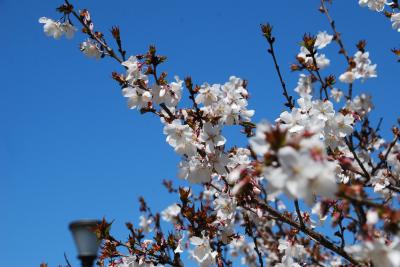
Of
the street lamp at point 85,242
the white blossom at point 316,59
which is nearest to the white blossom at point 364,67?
the white blossom at point 316,59

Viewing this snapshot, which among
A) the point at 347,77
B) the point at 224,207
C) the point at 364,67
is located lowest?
the point at 224,207

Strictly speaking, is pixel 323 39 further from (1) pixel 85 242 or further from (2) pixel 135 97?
(1) pixel 85 242

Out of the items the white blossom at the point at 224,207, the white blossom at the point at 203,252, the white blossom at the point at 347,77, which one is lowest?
the white blossom at the point at 203,252

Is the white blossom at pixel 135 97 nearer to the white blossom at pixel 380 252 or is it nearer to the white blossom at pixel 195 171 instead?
the white blossom at pixel 195 171

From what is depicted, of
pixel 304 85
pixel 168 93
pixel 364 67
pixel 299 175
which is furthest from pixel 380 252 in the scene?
pixel 304 85

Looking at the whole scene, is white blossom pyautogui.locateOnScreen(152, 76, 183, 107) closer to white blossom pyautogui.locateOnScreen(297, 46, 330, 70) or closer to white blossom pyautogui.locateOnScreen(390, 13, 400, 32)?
white blossom pyautogui.locateOnScreen(297, 46, 330, 70)

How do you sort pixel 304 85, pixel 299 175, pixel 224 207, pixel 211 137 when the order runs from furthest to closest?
pixel 304 85 → pixel 224 207 → pixel 211 137 → pixel 299 175

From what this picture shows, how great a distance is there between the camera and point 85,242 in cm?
511

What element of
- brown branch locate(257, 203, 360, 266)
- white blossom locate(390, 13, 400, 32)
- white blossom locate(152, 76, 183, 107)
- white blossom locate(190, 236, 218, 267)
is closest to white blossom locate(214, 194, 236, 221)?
white blossom locate(190, 236, 218, 267)

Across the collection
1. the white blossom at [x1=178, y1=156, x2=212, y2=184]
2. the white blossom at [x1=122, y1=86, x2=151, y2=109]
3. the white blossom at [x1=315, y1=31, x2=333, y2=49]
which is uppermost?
the white blossom at [x1=315, y1=31, x2=333, y2=49]

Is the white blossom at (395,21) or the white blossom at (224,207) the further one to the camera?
the white blossom at (395,21)

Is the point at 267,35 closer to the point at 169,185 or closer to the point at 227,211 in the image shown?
the point at 227,211

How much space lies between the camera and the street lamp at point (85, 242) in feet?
16.7

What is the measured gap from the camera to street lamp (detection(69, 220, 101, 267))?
5083mm
